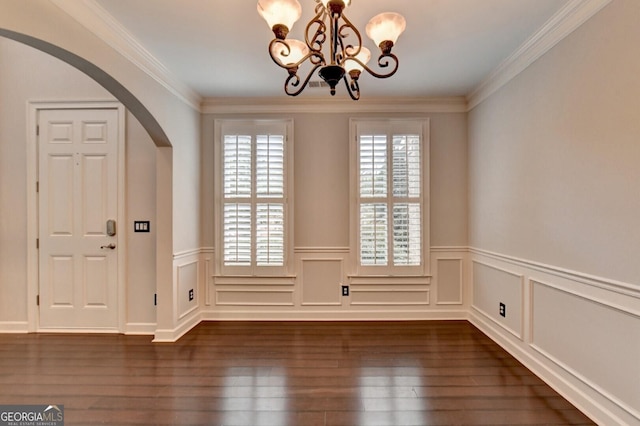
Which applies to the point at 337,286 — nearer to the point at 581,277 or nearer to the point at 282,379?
the point at 282,379

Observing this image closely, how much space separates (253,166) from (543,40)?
2.94 m

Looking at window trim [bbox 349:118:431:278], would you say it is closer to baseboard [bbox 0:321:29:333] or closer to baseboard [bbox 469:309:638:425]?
baseboard [bbox 469:309:638:425]

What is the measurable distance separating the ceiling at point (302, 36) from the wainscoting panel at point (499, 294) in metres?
1.97

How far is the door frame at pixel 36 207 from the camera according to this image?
3312 mm

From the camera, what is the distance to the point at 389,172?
12.2 ft

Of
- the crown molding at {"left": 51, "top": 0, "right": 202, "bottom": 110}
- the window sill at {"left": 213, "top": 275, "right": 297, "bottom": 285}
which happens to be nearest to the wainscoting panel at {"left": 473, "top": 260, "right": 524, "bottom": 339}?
the window sill at {"left": 213, "top": 275, "right": 297, "bottom": 285}

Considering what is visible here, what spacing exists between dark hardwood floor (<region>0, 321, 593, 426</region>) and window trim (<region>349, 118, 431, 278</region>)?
2.21ft

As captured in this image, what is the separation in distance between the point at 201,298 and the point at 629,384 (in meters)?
3.77

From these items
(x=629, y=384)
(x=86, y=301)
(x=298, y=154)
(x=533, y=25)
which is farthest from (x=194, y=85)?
(x=629, y=384)

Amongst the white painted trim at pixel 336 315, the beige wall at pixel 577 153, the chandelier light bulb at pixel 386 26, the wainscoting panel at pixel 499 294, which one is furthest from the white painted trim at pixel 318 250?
the chandelier light bulb at pixel 386 26

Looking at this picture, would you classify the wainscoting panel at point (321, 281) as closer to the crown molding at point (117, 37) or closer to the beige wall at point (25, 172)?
the beige wall at point (25, 172)

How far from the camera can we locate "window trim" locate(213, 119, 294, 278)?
3.74m

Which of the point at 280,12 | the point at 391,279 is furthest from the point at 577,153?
the point at 391,279

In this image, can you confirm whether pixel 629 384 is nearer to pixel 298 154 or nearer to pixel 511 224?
pixel 511 224
